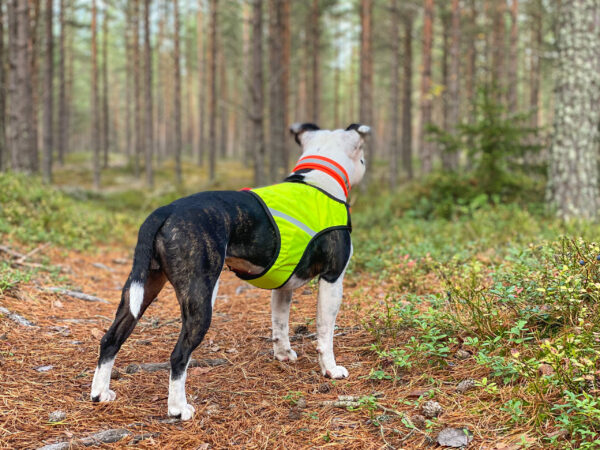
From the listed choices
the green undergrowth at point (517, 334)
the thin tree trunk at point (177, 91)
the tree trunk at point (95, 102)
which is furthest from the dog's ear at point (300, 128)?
the tree trunk at point (95, 102)

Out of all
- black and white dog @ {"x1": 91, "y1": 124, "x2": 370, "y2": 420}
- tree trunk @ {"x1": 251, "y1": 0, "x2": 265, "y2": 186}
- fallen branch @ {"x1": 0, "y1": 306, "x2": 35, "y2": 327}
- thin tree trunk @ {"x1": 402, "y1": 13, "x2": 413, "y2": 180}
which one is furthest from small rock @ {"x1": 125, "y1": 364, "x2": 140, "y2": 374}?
thin tree trunk @ {"x1": 402, "y1": 13, "x2": 413, "y2": 180}

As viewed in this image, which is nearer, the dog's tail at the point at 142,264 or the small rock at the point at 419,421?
the small rock at the point at 419,421

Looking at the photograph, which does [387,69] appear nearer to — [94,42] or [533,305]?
[94,42]

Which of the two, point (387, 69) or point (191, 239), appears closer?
point (191, 239)

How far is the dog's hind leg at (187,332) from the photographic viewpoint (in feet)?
9.33

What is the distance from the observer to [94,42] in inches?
891

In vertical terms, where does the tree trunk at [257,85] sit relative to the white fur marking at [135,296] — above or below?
above

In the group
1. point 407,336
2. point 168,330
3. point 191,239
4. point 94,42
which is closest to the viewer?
point 191,239

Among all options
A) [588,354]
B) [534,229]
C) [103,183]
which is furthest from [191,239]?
[103,183]

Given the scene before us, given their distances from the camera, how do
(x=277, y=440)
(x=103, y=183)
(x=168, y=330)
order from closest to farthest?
(x=277, y=440), (x=168, y=330), (x=103, y=183)

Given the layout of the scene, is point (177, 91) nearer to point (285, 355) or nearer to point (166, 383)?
point (285, 355)

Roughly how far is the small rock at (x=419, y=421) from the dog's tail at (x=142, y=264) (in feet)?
6.13

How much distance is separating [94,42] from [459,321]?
24664 mm

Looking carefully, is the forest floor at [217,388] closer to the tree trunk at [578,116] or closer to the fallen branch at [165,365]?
the fallen branch at [165,365]
